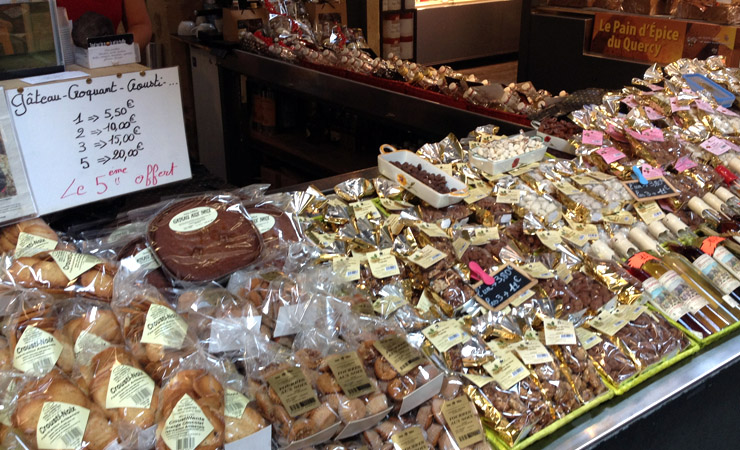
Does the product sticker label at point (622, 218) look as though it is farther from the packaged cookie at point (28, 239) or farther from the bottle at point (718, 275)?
the packaged cookie at point (28, 239)

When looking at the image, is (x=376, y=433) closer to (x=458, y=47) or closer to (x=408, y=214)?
(x=408, y=214)

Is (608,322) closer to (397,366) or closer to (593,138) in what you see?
(397,366)

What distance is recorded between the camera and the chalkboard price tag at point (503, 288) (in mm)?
A: 1676

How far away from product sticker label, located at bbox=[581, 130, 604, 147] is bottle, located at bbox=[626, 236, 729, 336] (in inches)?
27.8

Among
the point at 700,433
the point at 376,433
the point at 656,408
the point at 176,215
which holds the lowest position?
the point at 700,433

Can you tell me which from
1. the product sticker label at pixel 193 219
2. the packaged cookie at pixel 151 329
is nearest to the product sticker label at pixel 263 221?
the product sticker label at pixel 193 219

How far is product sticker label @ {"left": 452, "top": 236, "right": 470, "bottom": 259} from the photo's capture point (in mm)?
1826

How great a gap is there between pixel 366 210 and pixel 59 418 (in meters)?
1.18

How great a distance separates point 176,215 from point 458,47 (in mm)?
8173

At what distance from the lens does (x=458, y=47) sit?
9.16 meters

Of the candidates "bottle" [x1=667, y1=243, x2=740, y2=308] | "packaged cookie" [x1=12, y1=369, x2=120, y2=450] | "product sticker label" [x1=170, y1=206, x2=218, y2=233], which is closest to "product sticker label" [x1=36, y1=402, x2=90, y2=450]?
"packaged cookie" [x1=12, y1=369, x2=120, y2=450]

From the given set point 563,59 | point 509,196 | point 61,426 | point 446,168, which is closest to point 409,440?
point 61,426

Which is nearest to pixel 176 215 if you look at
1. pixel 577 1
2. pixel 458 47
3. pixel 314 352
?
pixel 314 352

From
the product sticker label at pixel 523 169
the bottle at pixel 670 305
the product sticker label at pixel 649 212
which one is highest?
the product sticker label at pixel 523 169
